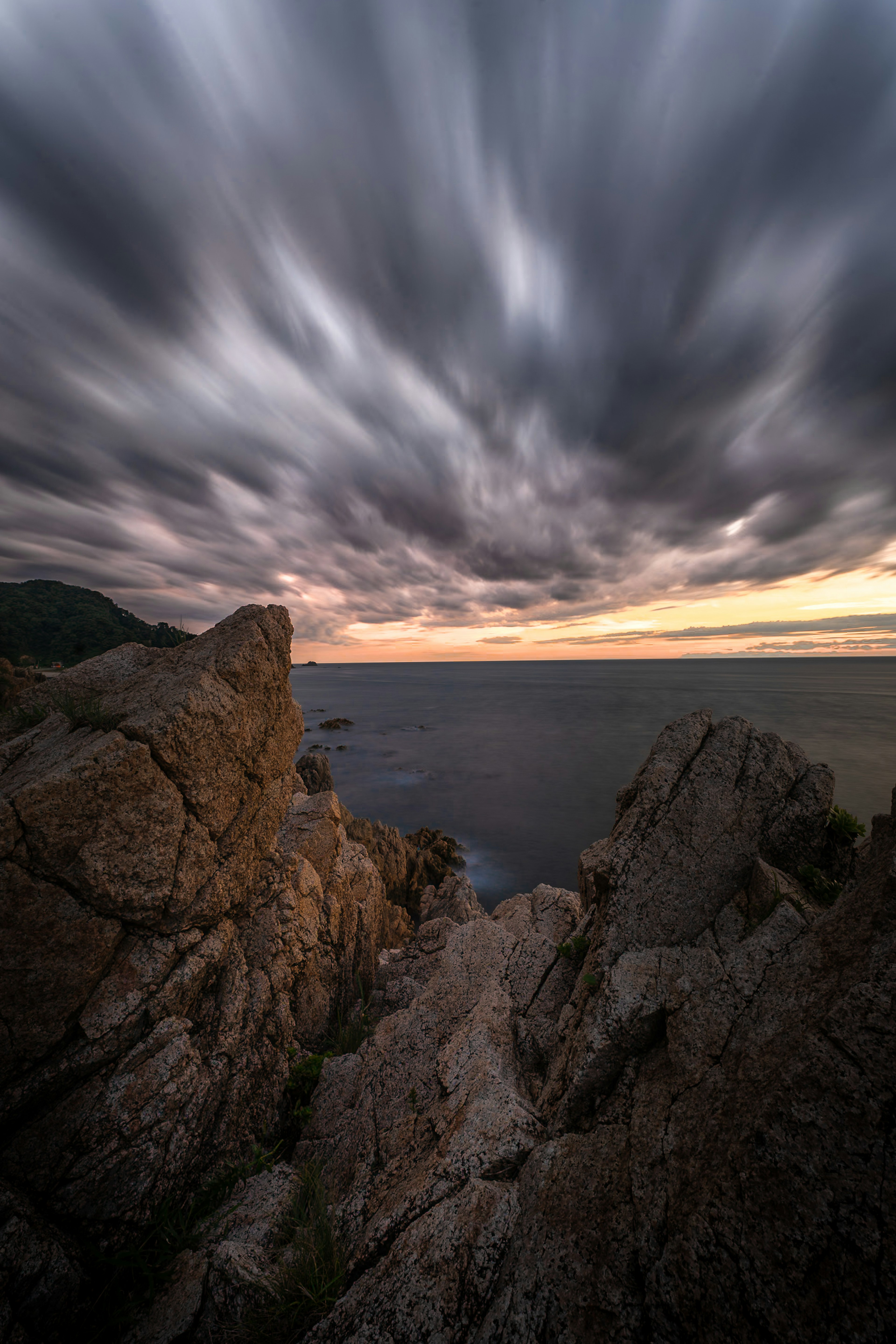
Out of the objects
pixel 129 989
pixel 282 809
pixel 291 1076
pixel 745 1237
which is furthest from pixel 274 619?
pixel 745 1237

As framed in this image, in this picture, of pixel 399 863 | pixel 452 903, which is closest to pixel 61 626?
pixel 399 863

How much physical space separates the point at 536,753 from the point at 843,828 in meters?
45.8

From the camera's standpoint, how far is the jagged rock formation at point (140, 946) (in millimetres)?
5414

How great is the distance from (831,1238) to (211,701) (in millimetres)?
8621

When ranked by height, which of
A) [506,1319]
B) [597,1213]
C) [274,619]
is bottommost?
[506,1319]

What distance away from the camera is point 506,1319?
3.66 metres

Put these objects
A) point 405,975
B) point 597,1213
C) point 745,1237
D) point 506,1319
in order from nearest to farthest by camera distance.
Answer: point 745,1237 < point 506,1319 < point 597,1213 < point 405,975

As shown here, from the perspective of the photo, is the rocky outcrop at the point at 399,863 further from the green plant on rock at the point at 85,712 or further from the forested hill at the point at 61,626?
the forested hill at the point at 61,626

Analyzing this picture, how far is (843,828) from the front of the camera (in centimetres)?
702

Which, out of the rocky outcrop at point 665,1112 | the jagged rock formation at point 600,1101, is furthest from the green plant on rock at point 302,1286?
the rocky outcrop at point 665,1112

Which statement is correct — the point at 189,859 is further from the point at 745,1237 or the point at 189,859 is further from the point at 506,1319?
the point at 745,1237

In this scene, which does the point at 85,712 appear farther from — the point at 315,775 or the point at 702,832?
the point at 315,775

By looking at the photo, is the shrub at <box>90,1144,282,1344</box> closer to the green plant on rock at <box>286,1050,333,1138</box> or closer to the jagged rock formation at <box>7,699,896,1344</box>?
the jagged rock formation at <box>7,699,896,1344</box>

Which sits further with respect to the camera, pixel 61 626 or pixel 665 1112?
pixel 61 626
